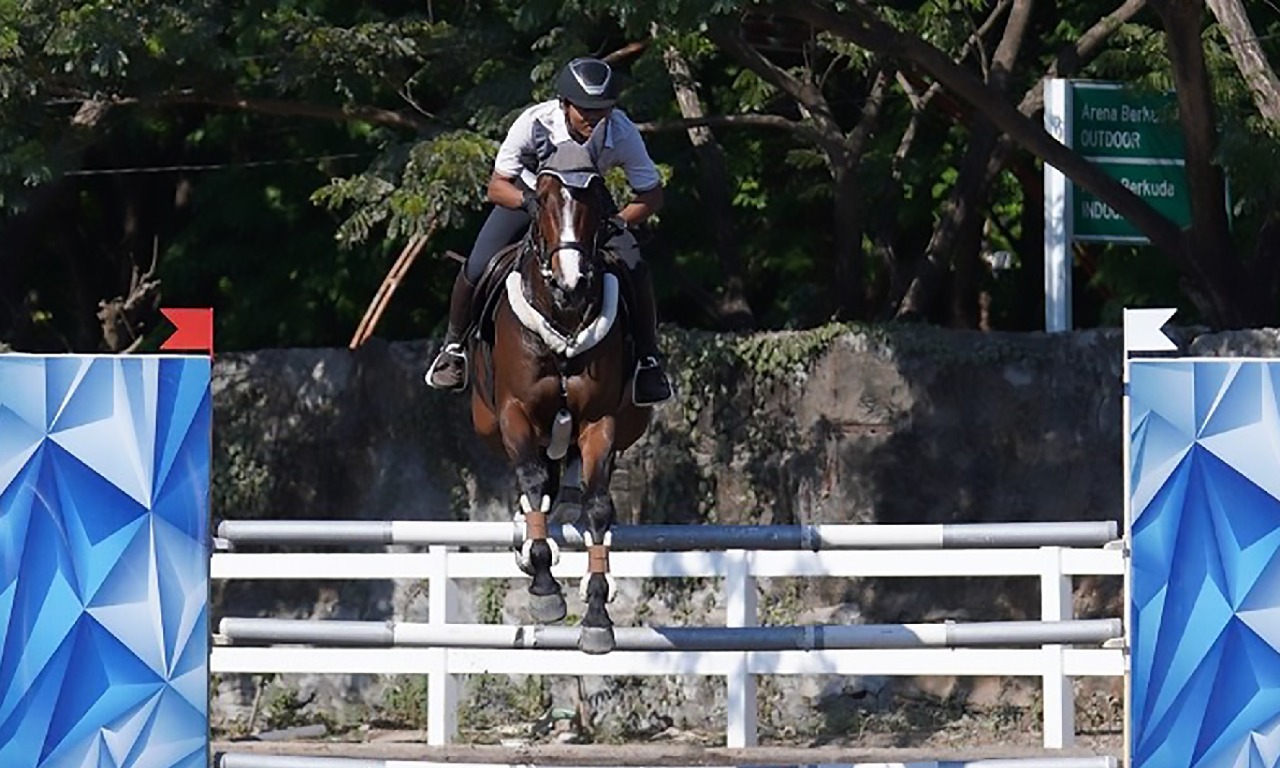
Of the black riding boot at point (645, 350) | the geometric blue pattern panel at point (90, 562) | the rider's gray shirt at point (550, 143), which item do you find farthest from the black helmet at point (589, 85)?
the geometric blue pattern panel at point (90, 562)

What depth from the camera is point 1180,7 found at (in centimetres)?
1156

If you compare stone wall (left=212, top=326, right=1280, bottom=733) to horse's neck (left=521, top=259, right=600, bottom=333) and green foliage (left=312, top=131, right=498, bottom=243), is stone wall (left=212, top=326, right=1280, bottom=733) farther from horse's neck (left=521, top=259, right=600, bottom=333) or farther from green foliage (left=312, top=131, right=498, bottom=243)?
horse's neck (left=521, top=259, right=600, bottom=333)

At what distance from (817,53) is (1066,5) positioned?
6.47 feet

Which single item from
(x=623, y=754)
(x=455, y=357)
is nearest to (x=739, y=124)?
(x=455, y=357)

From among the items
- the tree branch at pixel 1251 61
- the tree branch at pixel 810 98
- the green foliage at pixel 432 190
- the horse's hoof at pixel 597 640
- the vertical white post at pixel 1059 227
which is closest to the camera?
the horse's hoof at pixel 597 640

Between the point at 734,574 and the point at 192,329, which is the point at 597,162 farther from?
the point at 734,574

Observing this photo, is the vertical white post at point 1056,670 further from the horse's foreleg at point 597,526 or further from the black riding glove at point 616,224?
the black riding glove at point 616,224

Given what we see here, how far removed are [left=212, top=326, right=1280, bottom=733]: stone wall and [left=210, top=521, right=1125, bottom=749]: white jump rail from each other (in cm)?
150

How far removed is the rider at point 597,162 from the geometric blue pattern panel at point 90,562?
1.77 m

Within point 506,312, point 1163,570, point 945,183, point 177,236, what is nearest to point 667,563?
point 506,312

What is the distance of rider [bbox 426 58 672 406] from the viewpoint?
29.5 feet

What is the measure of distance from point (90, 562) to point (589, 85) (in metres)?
2.47

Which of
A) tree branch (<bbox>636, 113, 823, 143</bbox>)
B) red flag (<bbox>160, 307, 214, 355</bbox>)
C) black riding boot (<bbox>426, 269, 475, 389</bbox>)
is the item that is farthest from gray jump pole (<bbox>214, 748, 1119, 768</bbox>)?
tree branch (<bbox>636, 113, 823, 143</bbox>)

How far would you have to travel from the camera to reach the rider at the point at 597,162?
8.98 meters
